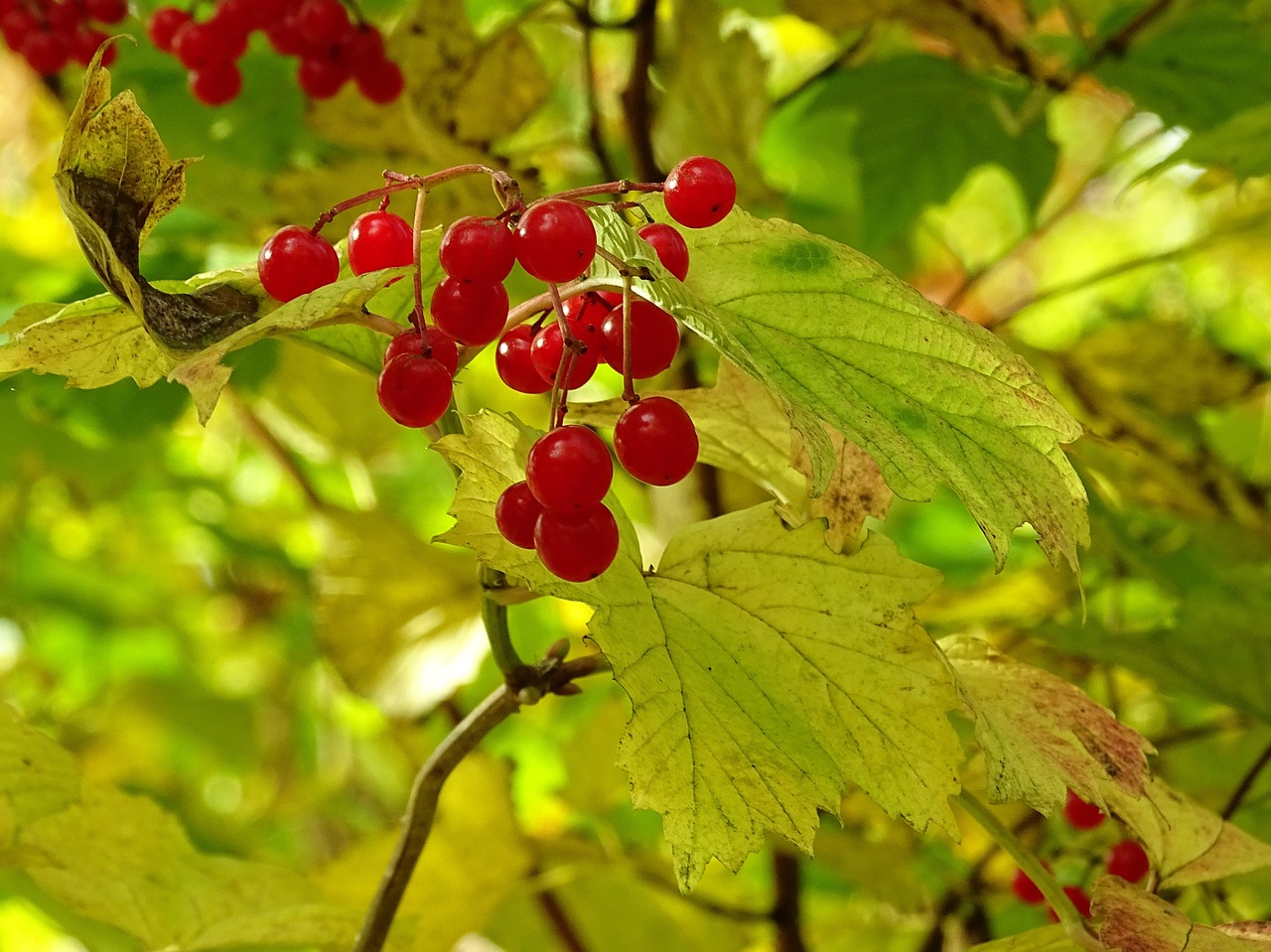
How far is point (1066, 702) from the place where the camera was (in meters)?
0.57

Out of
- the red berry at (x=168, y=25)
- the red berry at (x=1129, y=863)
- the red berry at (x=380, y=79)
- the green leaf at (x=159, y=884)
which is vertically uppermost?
the red berry at (x=168, y=25)

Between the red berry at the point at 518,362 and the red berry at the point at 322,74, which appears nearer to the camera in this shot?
the red berry at the point at 518,362

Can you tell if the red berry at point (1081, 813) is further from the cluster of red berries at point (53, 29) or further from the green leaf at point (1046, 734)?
the cluster of red berries at point (53, 29)

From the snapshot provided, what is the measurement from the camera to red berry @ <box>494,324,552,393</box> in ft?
1.76

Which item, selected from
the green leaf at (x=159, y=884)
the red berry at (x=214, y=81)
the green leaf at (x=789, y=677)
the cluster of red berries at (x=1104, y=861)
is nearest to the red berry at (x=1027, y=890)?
the cluster of red berries at (x=1104, y=861)

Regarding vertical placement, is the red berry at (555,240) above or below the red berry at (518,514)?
above

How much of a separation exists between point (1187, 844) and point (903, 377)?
0.31 metres

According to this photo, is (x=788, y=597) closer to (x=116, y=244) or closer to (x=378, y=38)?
(x=116, y=244)

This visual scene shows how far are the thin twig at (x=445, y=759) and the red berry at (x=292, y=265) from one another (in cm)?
19

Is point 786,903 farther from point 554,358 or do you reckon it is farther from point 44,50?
point 44,50

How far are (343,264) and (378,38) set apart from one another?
522 mm

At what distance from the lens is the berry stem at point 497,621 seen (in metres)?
0.52

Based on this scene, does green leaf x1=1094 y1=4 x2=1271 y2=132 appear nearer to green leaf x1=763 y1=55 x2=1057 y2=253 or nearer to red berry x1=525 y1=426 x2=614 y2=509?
green leaf x1=763 y1=55 x2=1057 y2=253

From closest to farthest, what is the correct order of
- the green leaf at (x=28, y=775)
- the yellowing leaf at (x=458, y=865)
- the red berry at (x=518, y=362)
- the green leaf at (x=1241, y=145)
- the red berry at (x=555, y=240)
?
the red berry at (x=555, y=240)
the red berry at (x=518, y=362)
the green leaf at (x=28, y=775)
the green leaf at (x=1241, y=145)
the yellowing leaf at (x=458, y=865)
